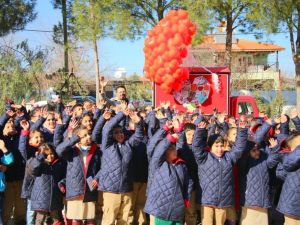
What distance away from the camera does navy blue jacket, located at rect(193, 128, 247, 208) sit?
222 inches

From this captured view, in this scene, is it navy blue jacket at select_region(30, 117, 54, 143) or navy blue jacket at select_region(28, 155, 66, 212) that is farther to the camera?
navy blue jacket at select_region(30, 117, 54, 143)

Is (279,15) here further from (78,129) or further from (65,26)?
(78,129)

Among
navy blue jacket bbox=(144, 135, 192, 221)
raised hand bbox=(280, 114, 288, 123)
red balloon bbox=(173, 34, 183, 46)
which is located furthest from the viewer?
red balloon bbox=(173, 34, 183, 46)

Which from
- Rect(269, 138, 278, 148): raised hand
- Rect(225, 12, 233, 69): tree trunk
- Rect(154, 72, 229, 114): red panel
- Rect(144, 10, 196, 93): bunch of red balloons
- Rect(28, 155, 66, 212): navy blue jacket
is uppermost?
Rect(225, 12, 233, 69): tree trunk

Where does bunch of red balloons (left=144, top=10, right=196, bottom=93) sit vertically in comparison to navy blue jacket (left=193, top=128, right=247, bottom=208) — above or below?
above

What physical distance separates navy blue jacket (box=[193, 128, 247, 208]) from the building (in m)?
6.71

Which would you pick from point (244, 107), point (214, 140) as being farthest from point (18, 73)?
point (214, 140)

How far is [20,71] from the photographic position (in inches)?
587

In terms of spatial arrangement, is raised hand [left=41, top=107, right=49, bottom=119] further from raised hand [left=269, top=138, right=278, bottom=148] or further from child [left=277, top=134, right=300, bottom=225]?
child [left=277, top=134, right=300, bottom=225]

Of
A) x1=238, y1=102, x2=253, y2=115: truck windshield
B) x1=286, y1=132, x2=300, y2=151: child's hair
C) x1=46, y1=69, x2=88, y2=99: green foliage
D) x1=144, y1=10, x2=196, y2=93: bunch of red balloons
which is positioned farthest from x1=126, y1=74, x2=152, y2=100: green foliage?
x1=286, y1=132, x2=300, y2=151: child's hair

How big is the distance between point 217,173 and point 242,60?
102 ft

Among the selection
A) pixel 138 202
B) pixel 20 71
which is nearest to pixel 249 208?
pixel 138 202

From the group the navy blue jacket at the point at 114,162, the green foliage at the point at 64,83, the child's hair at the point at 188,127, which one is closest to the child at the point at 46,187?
the navy blue jacket at the point at 114,162

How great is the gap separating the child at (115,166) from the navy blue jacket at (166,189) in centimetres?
67
